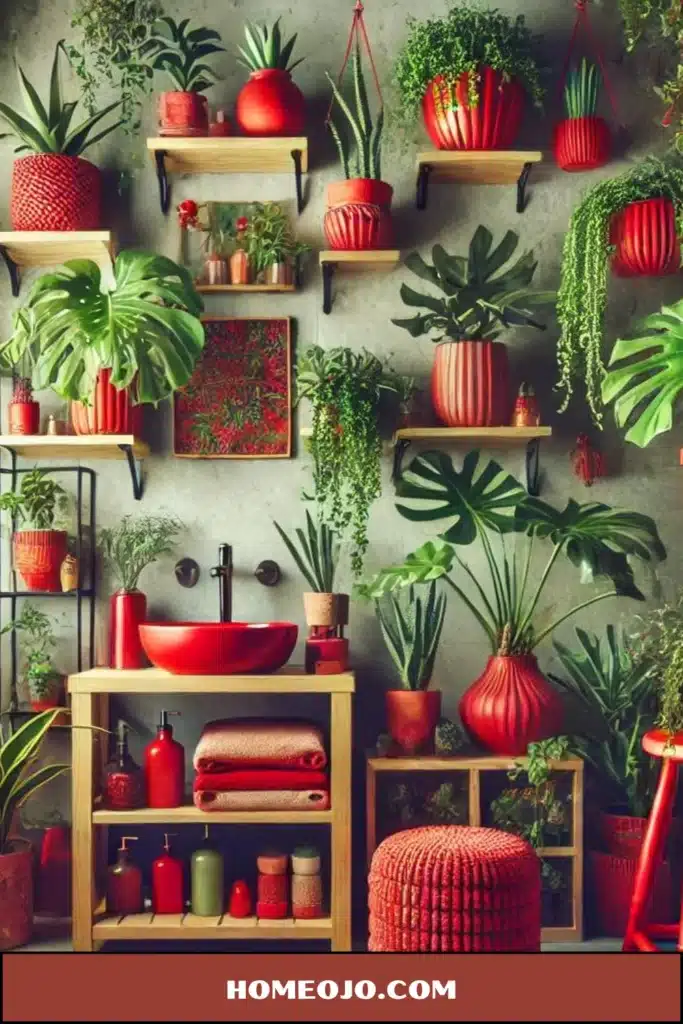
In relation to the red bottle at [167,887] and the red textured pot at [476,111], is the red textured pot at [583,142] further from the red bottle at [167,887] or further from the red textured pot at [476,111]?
the red bottle at [167,887]

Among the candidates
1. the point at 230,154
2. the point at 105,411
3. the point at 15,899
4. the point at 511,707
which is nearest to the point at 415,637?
the point at 511,707

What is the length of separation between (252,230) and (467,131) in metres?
A: 0.75

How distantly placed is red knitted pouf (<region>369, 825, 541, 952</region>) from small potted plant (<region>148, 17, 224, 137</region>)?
2.30m

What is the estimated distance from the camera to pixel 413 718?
12.5 ft

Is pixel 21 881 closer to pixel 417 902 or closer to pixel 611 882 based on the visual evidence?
pixel 417 902

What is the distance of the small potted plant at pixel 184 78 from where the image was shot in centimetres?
392

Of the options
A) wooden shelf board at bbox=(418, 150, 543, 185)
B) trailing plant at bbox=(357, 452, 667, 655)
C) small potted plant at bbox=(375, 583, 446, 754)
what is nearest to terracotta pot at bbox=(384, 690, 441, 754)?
small potted plant at bbox=(375, 583, 446, 754)

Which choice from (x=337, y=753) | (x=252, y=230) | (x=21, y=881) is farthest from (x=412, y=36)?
(x=21, y=881)

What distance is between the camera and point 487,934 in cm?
294

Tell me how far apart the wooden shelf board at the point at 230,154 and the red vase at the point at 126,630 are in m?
1.40

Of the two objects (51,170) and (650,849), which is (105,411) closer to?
(51,170)

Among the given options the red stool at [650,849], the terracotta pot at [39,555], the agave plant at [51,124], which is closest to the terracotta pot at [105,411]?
the terracotta pot at [39,555]

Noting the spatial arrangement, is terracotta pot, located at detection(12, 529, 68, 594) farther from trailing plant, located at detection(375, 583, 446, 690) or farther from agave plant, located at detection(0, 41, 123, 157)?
agave plant, located at detection(0, 41, 123, 157)

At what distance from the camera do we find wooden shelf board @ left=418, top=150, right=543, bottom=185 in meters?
3.90
